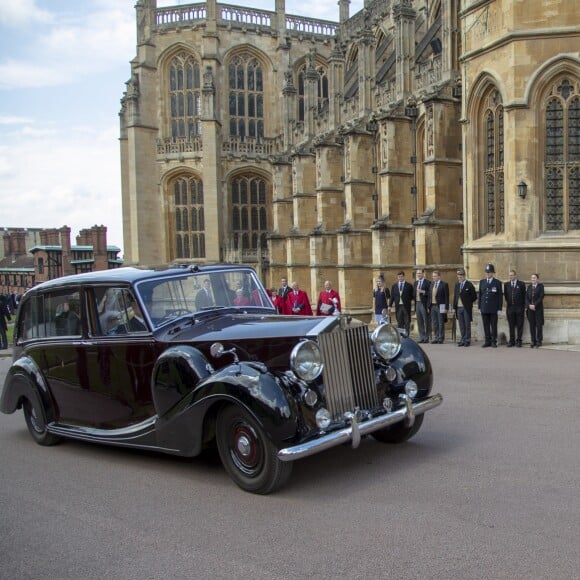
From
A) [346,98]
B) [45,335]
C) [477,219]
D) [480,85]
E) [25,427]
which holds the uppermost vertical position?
[346,98]

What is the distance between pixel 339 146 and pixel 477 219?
50.2 ft

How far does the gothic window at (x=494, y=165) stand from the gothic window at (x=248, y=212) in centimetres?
2607

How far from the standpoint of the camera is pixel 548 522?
179 inches

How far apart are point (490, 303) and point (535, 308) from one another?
0.87m

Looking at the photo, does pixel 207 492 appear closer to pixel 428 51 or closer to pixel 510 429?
pixel 510 429

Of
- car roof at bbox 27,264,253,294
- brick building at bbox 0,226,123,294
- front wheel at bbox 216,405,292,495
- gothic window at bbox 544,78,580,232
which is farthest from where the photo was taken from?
brick building at bbox 0,226,123,294

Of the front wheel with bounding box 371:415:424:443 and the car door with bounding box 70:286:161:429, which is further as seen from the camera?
the front wheel with bounding box 371:415:424:443

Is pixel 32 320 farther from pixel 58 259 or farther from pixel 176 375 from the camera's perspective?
pixel 58 259


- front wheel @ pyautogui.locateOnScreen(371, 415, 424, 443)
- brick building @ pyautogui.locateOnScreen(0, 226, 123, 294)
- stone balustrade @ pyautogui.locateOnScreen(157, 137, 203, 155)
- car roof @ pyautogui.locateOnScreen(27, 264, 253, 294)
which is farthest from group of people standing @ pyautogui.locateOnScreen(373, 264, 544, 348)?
brick building @ pyautogui.locateOnScreen(0, 226, 123, 294)

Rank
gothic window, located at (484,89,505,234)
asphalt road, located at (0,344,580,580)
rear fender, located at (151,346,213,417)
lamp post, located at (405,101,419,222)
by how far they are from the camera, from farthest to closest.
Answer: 1. lamp post, located at (405,101,419,222)
2. gothic window, located at (484,89,505,234)
3. rear fender, located at (151,346,213,417)
4. asphalt road, located at (0,344,580,580)

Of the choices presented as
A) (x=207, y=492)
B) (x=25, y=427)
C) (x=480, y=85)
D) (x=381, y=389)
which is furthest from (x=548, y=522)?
(x=480, y=85)

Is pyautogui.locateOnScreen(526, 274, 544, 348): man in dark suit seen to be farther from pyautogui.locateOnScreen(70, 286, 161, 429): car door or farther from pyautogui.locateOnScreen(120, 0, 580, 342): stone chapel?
pyautogui.locateOnScreen(70, 286, 161, 429): car door

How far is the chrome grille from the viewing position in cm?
569

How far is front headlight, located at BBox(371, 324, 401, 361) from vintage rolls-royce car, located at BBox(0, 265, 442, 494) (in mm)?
10
